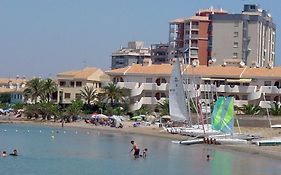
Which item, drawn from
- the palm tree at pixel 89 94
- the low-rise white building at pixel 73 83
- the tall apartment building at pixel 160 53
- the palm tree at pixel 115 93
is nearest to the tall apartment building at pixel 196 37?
the tall apartment building at pixel 160 53

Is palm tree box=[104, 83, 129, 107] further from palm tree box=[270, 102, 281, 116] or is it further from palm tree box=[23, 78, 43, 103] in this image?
palm tree box=[270, 102, 281, 116]

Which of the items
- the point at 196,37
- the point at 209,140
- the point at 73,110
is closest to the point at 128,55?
the point at 196,37

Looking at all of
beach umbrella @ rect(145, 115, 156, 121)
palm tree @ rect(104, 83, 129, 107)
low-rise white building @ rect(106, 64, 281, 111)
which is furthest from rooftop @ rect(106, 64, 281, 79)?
beach umbrella @ rect(145, 115, 156, 121)

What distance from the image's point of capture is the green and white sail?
223 feet

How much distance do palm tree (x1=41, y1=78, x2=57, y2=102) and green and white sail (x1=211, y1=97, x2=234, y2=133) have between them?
1697 inches

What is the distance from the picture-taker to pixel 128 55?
6457 inches

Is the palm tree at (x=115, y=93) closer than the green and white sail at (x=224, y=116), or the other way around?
the green and white sail at (x=224, y=116)

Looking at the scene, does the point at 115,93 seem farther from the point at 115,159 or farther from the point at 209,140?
the point at 115,159

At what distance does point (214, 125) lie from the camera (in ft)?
228

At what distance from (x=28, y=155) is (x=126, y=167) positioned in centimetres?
1058

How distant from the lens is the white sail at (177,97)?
73375 mm

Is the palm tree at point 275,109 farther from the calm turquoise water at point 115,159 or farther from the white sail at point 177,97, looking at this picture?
the calm turquoise water at point 115,159

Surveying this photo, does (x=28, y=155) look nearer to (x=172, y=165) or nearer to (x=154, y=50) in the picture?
(x=172, y=165)

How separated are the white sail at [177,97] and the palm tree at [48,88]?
3646 centimetres
